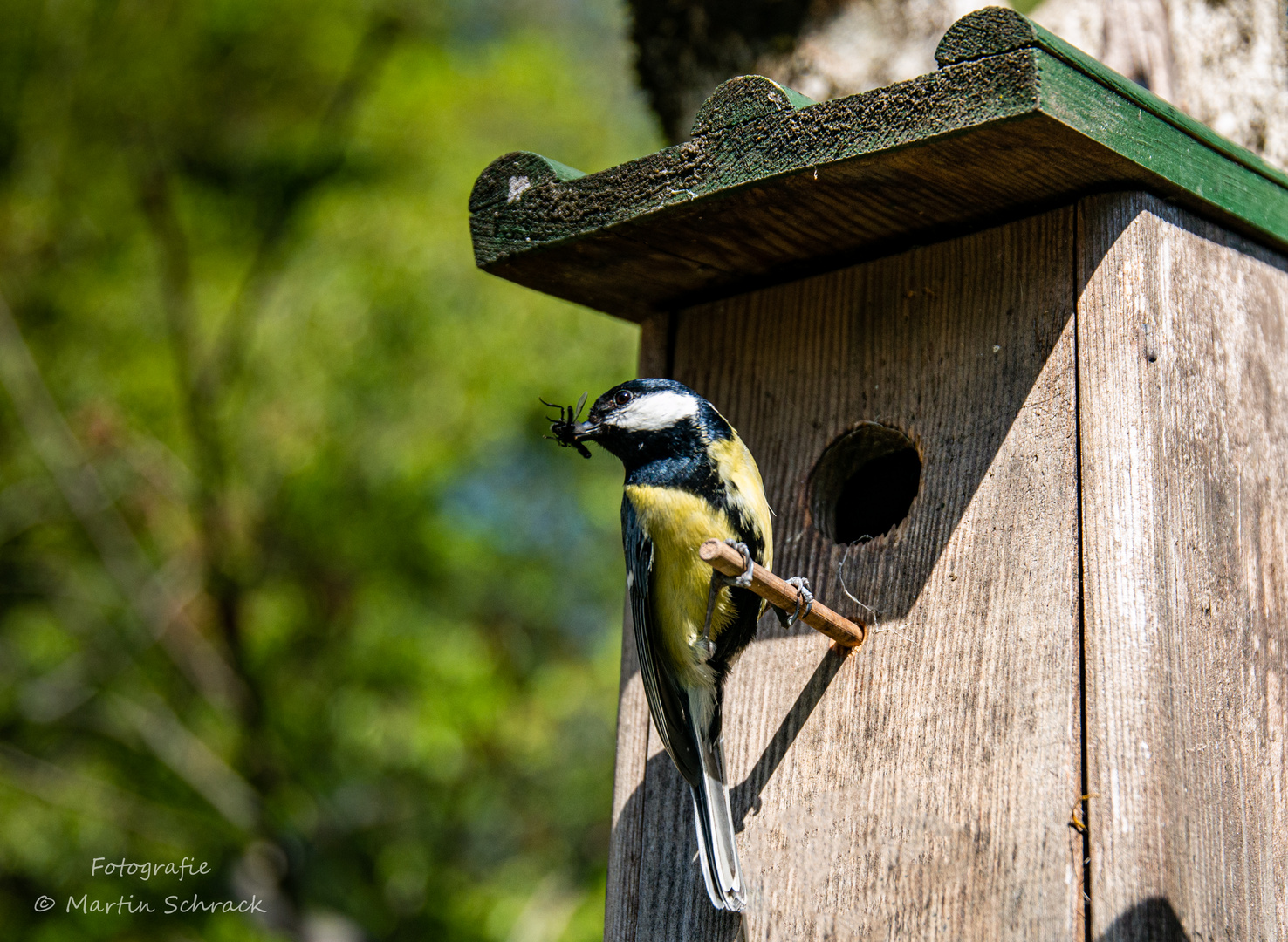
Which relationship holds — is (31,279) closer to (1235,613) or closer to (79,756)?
(79,756)

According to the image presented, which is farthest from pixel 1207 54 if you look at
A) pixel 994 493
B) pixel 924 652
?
pixel 924 652

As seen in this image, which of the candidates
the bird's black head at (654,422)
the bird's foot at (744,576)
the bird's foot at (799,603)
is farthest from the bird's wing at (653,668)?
the bird's foot at (744,576)

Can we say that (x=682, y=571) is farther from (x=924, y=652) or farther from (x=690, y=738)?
(x=924, y=652)

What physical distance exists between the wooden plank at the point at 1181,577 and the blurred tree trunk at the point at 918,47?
0.99m

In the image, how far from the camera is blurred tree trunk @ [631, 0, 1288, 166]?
2.53 meters

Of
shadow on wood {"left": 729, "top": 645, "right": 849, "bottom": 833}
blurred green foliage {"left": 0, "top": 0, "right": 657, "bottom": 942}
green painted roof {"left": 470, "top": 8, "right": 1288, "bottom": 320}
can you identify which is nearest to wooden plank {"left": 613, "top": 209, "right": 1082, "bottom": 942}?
shadow on wood {"left": 729, "top": 645, "right": 849, "bottom": 833}

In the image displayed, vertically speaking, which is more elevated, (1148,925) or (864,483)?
(864,483)

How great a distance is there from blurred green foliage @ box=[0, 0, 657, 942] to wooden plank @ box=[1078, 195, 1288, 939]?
4.00 m

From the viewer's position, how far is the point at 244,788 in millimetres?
5297

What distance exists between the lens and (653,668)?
1.80 m

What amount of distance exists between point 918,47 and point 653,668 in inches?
72.9

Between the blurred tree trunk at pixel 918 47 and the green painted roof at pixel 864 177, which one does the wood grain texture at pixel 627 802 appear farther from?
the blurred tree trunk at pixel 918 47

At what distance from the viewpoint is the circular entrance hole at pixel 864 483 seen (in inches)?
72.9

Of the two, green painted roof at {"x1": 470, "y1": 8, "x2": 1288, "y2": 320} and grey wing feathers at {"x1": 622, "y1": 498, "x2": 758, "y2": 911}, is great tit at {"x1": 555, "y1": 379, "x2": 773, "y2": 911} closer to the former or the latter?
grey wing feathers at {"x1": 622, "y1": 498, "x2": 758, "y2": 911}
